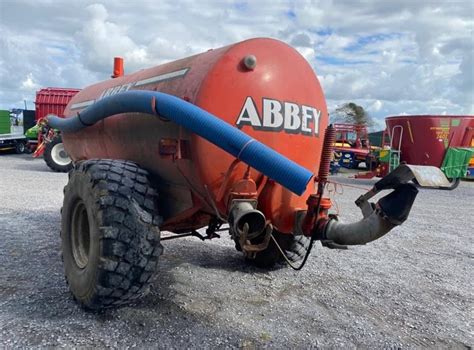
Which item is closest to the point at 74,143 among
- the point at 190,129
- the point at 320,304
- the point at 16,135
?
the point at 190,129

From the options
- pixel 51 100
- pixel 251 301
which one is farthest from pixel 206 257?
pixel 51 100

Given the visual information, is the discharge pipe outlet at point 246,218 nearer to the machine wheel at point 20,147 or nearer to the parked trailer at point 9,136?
the parked trailer at point 9,136

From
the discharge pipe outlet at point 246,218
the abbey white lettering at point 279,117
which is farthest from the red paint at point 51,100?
the discharge pipe outlet at point 246,218

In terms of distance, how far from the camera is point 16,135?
61.3 feet

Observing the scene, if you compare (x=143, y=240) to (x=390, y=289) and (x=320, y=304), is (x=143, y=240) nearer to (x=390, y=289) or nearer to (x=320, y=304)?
(x=320, y=304)

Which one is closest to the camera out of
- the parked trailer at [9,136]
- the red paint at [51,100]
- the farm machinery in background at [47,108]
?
the farm machinery in background at [47,108]

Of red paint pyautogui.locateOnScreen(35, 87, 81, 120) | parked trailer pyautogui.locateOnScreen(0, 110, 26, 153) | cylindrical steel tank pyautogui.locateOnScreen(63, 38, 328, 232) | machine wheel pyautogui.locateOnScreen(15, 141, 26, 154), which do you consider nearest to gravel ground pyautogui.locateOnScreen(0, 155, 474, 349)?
cylindrical steel tank pyautogui.locateOnScreen(63, 38, 328, 232)

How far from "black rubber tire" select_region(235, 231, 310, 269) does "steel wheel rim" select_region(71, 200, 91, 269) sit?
1.22m

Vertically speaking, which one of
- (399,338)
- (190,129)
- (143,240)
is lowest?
(399,338)

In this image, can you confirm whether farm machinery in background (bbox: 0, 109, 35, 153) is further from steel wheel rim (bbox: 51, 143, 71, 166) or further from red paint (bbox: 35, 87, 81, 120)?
steel wheel rim (bbox: 51, 143, 71, 166)

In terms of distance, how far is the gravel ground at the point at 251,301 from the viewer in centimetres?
296

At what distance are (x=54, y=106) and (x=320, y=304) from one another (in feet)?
46.1

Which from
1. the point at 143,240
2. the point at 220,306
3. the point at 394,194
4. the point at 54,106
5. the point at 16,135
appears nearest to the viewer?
the point at 394,194

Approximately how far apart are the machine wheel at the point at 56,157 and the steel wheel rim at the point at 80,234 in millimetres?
9437
